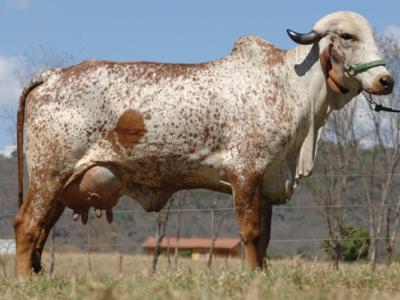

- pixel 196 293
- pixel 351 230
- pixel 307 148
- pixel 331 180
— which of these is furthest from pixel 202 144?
pixel 351 230

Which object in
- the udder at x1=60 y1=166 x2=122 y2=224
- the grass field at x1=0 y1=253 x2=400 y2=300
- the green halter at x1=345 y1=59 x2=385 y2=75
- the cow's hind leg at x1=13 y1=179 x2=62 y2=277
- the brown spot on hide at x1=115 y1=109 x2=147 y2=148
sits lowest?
the grass field at x1=0 y1=253 x2=400 y2=300

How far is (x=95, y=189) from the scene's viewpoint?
25.5 ft

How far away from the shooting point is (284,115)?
750cm

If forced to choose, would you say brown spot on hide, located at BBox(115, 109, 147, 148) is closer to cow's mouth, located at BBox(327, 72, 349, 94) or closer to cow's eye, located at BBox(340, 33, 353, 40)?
cow's mouth, located at BBox(327, 72, 349, 94)

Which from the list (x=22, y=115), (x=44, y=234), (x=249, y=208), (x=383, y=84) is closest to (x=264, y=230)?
(x=249, y=208)

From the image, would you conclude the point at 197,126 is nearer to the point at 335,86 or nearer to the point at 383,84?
the point at 335,86

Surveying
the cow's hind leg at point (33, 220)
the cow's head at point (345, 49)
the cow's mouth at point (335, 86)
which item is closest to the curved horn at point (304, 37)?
the cow's head at point (345, 49)

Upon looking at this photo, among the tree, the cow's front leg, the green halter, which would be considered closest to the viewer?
the cow's front leg

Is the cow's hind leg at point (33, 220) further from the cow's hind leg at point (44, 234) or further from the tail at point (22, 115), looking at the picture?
the tail at point (22, 115)

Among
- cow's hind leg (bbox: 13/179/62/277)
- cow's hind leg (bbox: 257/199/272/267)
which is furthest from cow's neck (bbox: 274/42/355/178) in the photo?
cow's hind leg (bbox: 13/179/62/277)

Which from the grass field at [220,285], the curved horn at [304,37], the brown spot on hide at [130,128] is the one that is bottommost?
the grass field at [220,285]

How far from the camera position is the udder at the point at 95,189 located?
771 cm

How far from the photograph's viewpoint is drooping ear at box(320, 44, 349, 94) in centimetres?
769

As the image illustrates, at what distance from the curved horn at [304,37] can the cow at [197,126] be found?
0.01 meters
